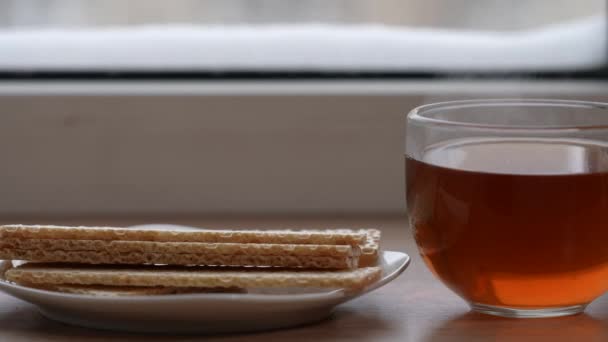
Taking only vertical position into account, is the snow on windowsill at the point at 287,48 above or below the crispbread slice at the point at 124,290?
above

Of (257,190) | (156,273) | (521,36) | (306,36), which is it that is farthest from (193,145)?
(156,273)

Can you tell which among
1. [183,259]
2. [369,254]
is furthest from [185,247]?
[369,254]

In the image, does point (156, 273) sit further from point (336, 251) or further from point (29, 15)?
point (29, 15)

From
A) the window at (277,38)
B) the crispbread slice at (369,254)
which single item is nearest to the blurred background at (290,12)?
the window at (277,38)

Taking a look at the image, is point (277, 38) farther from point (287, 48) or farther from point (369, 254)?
point (369, 254)

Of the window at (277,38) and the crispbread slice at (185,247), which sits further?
the window at (277,38)

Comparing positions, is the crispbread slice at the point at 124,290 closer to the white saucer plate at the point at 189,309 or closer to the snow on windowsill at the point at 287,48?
the white saucer plate at the point at 189,309
